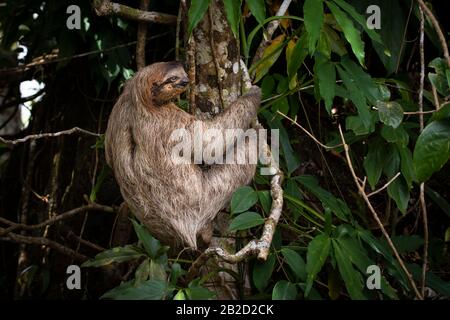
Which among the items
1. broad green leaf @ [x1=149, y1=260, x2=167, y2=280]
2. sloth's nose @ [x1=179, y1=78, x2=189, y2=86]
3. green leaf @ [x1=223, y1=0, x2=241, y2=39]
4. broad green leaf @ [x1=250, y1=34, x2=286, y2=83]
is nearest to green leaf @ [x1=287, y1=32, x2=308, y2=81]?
broad green leaf @ [x1=250, y1=34, x2=286, y2=83]

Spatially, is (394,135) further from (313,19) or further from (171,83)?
(171,83)

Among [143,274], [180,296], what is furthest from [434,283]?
[143,274]

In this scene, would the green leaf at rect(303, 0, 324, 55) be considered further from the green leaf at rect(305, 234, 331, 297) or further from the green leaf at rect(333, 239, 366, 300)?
the green leaf at rect(333, 239, 366, 300)

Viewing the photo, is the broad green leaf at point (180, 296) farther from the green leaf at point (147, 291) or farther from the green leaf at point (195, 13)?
the green leaf at point (195, 13)

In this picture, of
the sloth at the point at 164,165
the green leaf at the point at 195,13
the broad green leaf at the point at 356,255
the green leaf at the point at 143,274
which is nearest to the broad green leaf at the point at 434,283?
the broad green leaf at the point at 356,255

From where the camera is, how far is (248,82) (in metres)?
4.74

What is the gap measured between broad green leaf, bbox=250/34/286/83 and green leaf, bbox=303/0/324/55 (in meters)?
0.68

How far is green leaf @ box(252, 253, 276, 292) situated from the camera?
4332 millimetres

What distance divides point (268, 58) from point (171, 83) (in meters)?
0.81

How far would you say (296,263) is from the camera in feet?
13.7

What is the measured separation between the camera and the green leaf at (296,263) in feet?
13.5

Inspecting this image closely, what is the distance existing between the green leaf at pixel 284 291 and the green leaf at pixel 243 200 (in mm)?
548
